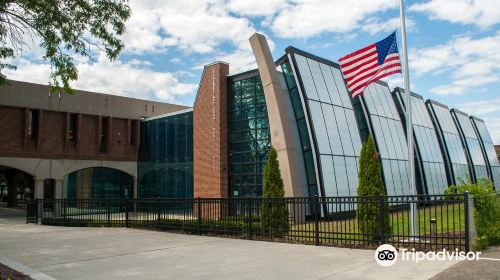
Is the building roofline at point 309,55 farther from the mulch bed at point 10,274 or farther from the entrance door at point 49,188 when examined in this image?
the entrance door at point 49,188

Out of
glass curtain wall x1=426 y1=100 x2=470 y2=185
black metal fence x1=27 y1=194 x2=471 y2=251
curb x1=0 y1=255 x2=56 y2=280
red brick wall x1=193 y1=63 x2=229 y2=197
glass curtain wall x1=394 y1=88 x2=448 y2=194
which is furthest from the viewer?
glass curtain wall x1=426 y1=100 x2=470 y2=185

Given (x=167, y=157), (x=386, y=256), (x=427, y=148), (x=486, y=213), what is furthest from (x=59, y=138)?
(x=486, y=213)

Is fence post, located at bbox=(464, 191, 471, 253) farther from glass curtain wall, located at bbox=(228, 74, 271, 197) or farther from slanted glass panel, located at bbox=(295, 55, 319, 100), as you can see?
glass curtain wall, located at bbox=(228, 74, 271, 197)

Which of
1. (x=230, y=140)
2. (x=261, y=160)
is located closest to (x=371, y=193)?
(x=261, y=160)

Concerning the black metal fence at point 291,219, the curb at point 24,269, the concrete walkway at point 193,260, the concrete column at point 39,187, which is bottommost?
the concrete walkway at point 193,260

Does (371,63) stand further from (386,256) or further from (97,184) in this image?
(97,184)

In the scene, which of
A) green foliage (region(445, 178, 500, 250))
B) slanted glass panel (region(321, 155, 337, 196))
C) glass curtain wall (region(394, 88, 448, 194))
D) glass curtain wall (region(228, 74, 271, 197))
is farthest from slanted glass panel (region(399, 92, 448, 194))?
green foliage (region(445, 178, 500, 250))

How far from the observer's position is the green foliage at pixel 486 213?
9758 millimetres

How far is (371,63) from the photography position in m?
13.6

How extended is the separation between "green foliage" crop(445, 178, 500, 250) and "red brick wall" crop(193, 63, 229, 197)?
1625cm

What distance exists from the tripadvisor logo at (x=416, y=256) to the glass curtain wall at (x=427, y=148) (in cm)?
2182

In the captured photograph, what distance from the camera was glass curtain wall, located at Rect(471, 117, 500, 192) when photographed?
47519 millimetres

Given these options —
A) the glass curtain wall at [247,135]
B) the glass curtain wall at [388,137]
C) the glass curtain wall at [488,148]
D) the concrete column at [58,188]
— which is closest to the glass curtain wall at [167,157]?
the glass curtain wall at [247,135]

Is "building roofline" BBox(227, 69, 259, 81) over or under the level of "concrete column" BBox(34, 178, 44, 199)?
over
